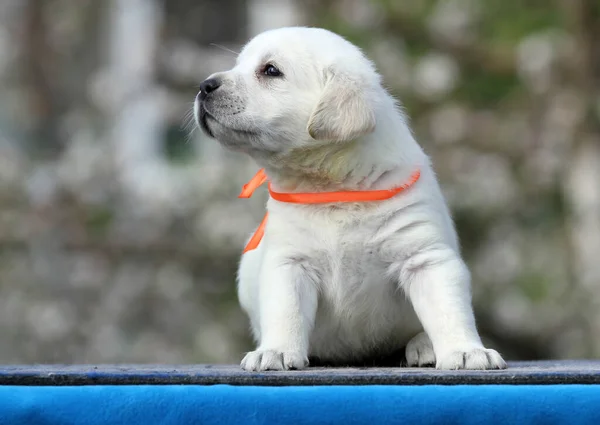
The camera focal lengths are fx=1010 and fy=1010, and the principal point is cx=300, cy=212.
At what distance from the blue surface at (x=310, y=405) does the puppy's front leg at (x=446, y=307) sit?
0.48 meters

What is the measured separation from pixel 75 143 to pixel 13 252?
92 cm

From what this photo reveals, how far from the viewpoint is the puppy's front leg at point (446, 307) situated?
2939 millimetres

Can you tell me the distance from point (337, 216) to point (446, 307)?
1.53 feet

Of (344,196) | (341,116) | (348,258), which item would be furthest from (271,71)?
(348,258)

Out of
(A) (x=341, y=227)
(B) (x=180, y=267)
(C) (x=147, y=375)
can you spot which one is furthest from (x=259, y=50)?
(B) (x=180, y=267)

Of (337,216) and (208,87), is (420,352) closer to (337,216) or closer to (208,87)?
(337,216)

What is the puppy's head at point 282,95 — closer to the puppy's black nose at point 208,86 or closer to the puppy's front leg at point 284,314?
the puppy's black nose at point 208,86

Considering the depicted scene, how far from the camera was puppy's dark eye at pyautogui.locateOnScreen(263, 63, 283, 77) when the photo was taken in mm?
3393

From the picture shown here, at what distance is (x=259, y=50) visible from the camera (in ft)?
11.5

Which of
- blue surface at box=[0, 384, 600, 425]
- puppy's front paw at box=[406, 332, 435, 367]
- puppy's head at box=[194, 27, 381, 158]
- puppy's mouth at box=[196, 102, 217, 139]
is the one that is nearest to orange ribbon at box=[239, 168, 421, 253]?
puppy's head at box=[194, 27, 381, 158]

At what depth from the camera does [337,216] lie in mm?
3264

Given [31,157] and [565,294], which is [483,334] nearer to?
[565,294]

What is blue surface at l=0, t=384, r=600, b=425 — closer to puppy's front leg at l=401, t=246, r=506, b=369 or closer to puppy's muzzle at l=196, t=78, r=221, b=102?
puppy's front leg at l=401, t=246, r=506, b=369

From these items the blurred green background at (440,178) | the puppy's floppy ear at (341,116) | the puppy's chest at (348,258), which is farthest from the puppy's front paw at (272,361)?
the blurred green background at (440,178)
